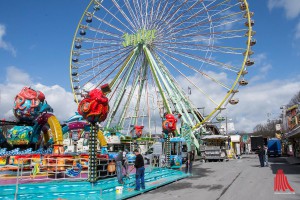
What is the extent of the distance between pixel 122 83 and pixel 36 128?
12.5 m

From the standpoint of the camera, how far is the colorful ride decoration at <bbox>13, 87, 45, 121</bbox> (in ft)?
63.8

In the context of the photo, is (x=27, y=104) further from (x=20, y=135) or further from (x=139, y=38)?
(x=139, y=38)

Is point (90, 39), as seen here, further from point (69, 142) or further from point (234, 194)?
point (234, 194)

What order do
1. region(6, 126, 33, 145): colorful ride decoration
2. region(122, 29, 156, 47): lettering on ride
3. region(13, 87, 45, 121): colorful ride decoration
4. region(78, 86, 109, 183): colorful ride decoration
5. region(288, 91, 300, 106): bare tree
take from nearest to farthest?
region(78, 86, 109, 183): colorful ride decoration, region(13, 87, 45, 121): colorful ride decoration, region(6, 126, 33, 145): colorful ride decoration, region(122, 29, 156, 47): lettering on ride, region(288, 91, 300, 106): bare tree

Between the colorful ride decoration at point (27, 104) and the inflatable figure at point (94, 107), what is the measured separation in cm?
832

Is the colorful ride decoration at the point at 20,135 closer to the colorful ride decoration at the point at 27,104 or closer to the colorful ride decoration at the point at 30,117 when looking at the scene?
the colorful ride decoration at the point at 30,117

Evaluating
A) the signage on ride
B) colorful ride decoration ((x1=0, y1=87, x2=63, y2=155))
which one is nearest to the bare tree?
the signage on ride

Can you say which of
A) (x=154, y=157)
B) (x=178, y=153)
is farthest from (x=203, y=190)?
(x=178, y=153)

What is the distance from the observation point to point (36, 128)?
20250 mm

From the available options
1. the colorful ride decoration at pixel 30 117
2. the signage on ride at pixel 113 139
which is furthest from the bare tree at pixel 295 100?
the colorful ride decoration at pixel 30 117

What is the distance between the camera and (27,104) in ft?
63.8

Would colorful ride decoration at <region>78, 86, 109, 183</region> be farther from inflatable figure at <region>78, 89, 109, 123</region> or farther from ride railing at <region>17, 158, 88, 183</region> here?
ride railing at <region>17, 158, 88, 183</region>

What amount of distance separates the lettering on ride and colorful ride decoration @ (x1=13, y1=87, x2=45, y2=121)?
12.0 meters

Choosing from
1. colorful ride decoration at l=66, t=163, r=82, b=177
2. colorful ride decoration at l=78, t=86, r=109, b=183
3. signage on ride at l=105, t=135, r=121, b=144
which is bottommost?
colorful ride decoration at l=66, t=163, r=82, b=177
